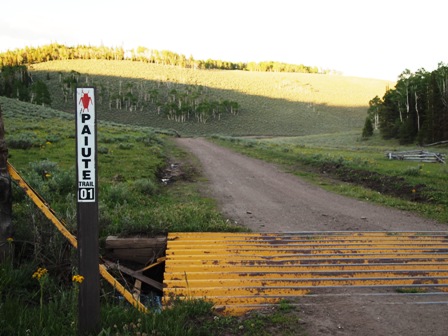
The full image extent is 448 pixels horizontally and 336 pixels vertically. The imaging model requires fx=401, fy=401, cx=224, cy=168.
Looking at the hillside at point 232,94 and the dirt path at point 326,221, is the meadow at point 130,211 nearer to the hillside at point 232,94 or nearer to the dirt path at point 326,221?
the dirt path at point 326,221

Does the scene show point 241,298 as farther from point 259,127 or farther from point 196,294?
point 259,127

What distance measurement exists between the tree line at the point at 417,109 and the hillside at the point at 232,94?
1331 inches

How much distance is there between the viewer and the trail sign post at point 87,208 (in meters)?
3.50

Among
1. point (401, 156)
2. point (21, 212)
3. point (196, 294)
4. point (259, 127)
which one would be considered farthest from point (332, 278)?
point (259, 127)

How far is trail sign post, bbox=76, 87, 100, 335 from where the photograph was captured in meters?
3.50

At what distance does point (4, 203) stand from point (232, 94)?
117788 mm

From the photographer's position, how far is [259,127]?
9538 centimetres

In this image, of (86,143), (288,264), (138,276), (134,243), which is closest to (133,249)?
(134,243)

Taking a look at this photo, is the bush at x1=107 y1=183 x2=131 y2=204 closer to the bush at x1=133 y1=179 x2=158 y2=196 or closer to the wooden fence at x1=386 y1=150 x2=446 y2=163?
the bush at x1=133 y1=179 x2=158 y2=196

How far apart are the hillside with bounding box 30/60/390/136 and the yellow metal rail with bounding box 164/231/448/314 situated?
79.1 meters

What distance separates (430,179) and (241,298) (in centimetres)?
1205

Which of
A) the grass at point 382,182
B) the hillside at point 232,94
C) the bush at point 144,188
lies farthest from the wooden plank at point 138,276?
the hillside at point 232,94

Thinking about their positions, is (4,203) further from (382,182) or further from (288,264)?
(382,182)

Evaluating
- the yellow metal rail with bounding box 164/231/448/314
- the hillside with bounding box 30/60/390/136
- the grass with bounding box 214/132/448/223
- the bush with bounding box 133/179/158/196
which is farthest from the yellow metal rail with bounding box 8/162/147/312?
the hillside with bounding box 30/60/390/136
